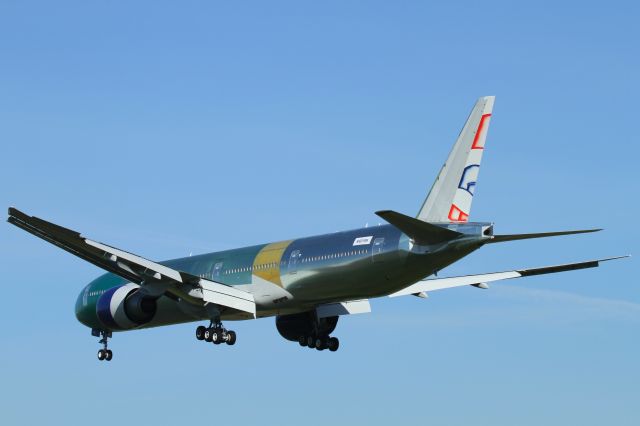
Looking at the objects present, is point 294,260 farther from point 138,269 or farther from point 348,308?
point 138,269

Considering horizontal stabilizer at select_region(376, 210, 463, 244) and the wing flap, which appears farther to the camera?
the wing flap

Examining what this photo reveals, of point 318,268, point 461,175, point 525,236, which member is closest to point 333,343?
point 318,268

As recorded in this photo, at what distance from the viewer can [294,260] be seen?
50.0m

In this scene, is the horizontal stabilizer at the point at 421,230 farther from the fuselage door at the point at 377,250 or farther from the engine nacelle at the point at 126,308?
the engine nacelle at the point at 126,308

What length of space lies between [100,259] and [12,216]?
4.29 metres

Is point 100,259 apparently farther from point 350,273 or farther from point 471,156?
point 471,156

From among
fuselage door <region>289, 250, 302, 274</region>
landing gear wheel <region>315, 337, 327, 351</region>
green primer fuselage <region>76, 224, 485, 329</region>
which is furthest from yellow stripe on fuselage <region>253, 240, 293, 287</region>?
landing gear wheel <region>315, 337, 327, 351</region>

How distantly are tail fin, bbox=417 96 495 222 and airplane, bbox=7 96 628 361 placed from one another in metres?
0.04

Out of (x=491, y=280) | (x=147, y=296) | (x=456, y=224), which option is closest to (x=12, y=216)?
(x=147, y=296)

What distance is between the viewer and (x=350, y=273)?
156ft

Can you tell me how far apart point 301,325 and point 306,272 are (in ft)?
24.3

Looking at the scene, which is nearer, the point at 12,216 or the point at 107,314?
the point at 12,216

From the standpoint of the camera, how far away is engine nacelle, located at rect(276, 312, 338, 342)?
182ft

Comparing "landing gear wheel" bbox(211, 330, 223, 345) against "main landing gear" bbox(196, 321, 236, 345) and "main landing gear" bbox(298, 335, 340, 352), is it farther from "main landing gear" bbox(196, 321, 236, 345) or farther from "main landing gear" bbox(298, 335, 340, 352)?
"main landing gear" bbox(298, 335, 340, 352)
